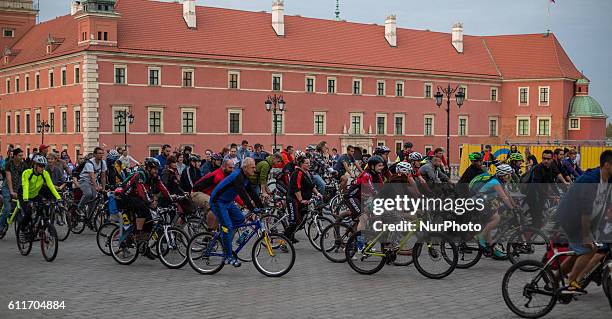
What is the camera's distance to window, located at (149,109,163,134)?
53.9 meters

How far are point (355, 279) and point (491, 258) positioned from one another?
3002 millimetres

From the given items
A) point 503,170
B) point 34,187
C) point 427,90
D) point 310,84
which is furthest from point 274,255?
point 427,90

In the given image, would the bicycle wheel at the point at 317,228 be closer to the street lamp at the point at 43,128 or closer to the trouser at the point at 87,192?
the trouser at the point at 87,192

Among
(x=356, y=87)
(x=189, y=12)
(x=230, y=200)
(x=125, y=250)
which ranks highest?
(x=189, y=12)

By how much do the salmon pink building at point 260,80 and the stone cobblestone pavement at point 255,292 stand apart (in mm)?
40848

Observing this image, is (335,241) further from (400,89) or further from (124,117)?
(400,89)

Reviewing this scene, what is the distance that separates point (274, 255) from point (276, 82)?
160ft

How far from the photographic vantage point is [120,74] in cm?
5300

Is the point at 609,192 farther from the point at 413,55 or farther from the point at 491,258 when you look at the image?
the point at 413,55

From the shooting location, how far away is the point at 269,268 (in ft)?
38.1

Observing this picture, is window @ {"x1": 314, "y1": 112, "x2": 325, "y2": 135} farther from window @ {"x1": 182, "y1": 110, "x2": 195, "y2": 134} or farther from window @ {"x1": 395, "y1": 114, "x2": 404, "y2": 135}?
window @ {"x1": 182, "y1": 110, "x2": 195, "y2": 134}

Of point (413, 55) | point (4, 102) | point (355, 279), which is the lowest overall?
point (355, 279)

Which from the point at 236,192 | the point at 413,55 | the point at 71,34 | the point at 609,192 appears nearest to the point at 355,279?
the point at 236,192

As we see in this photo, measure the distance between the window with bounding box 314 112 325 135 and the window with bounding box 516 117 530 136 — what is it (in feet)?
71.6
